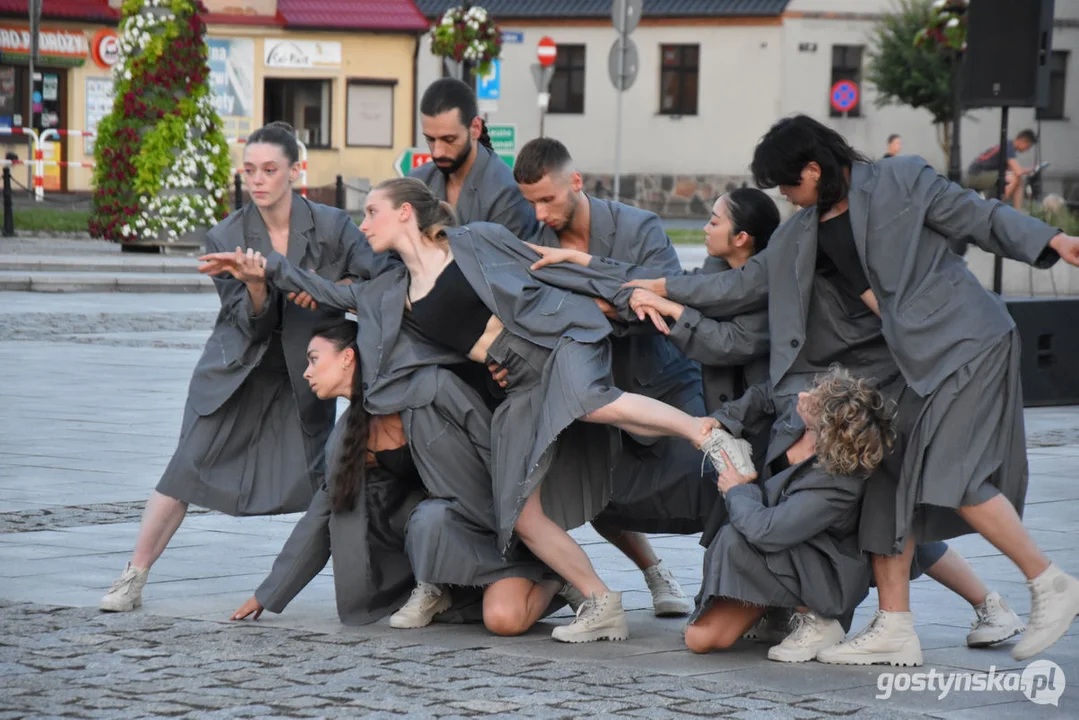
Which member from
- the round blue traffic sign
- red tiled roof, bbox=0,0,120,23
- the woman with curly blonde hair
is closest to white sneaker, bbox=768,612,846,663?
the woman with curly blonde hair

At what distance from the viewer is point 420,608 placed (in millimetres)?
6484

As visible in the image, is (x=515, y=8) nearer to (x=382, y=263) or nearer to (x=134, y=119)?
(x=134, y=119)

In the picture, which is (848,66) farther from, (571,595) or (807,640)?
(807,640)

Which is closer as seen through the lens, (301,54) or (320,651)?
(320,651)

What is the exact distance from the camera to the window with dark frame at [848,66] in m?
46.1

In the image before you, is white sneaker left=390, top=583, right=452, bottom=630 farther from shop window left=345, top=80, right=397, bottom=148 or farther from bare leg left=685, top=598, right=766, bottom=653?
shop window left=345, top=80, right=397, bottom=148

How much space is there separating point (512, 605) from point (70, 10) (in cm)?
3586

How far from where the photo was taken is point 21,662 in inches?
224

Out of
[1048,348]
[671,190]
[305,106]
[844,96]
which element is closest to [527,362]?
[1048,348]

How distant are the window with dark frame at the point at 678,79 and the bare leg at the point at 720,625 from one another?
4135 centimetres

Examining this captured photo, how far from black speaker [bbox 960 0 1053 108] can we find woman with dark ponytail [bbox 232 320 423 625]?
8693 millimetres

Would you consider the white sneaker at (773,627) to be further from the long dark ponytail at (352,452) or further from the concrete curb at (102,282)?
the concrete curb at (102,282)

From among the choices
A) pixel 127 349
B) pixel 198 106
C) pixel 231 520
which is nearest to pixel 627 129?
pixel 198 106

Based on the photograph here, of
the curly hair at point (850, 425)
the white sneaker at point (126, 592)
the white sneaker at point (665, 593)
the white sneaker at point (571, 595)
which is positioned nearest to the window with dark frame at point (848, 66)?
the white sneaker at point (665, 593)
